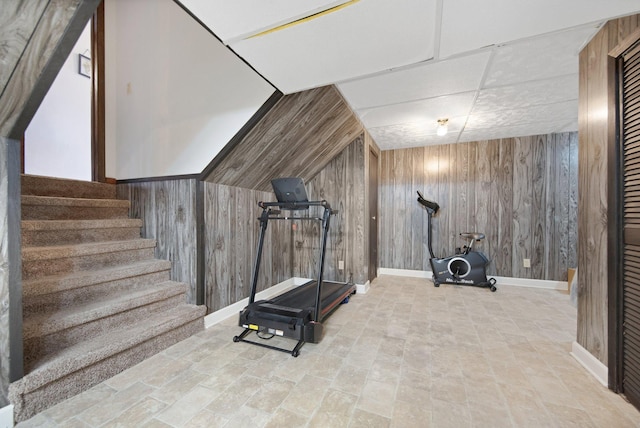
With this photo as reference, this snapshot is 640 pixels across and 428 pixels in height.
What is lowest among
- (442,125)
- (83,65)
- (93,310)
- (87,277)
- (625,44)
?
(93,310)

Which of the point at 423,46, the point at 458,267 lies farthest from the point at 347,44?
the point at 458,267

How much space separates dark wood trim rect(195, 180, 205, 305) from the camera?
2256mm

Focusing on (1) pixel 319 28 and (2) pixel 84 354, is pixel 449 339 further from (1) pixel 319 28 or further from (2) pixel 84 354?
(2) pixel 84 354

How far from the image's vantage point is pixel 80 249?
1894 mm

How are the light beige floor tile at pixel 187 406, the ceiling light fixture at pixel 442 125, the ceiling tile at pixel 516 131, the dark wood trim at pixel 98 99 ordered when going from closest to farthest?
the light beige floor tile at pixel 187 406 → the dark wood trim at pixel 98 99 → the ceiling light fixture at pixel 442 125 → the ceiling tile at pixel 516 131

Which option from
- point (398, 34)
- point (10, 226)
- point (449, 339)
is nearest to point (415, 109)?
point (398, 34)

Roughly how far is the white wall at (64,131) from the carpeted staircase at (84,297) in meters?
1.44

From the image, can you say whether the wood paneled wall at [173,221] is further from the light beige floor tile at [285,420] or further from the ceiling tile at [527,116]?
the ceiling tile at [527,116]

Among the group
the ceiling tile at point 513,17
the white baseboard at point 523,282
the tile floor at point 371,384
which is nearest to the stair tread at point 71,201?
the tile floor at point 371,384

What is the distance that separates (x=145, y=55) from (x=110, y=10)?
99cm

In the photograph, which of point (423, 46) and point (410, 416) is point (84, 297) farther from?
point (423, 46)

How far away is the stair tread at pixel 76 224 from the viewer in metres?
1.80

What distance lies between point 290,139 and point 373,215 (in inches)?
83.6

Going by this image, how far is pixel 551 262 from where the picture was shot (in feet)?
11.5
